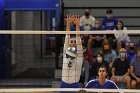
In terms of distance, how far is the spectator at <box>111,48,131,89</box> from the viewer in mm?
→ 9984

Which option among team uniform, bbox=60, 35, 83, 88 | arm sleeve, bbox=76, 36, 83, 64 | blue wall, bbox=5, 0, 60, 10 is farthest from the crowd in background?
team uniform, bbox=60, 35, 83, 88

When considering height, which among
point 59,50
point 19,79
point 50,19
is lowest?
point 19,79

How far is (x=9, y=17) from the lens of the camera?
12266mm

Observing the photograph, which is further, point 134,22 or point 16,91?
point 134,22

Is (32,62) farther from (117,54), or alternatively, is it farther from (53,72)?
(117,54)

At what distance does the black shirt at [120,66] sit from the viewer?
1017cm

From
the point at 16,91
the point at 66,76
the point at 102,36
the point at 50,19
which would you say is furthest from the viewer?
the point at 50,19

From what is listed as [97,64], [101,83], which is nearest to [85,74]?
[97,64]

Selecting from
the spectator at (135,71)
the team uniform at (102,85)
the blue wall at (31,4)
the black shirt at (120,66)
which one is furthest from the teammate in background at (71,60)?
the blue wall at (31,4)

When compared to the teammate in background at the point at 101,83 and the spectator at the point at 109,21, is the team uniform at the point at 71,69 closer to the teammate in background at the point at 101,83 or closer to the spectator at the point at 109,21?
the teammate in background at the point at 101,83

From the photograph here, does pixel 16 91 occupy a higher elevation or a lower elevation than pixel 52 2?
lower

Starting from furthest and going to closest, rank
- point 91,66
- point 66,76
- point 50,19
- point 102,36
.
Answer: point 50,19 → point 102,36 → point 91,66 → point 66,76

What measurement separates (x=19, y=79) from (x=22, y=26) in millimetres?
1906

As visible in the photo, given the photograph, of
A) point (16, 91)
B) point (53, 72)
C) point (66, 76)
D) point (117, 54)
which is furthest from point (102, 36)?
point (16, 91)
